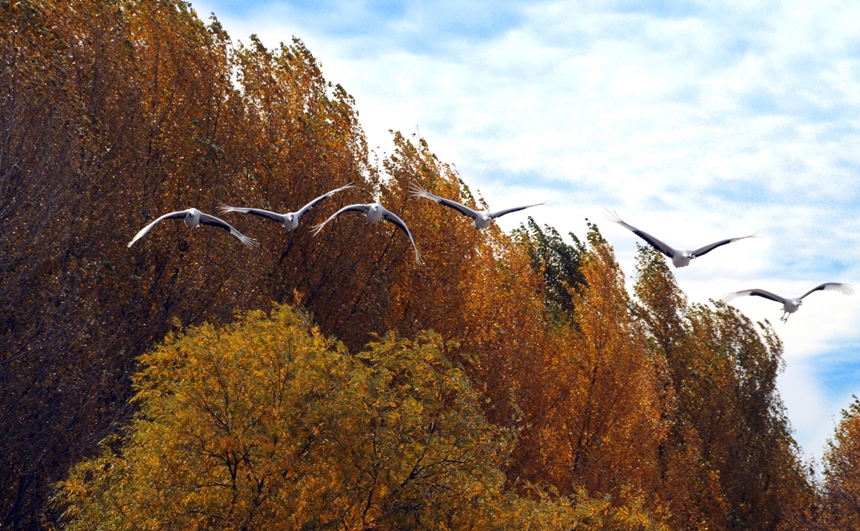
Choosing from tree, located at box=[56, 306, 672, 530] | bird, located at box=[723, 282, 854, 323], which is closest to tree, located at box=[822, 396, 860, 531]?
bird, located at box=[723, 282, 854, 323]

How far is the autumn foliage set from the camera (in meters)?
14.0

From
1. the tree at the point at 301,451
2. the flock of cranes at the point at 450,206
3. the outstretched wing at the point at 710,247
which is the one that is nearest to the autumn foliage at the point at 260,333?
the tree at the point at 301,451

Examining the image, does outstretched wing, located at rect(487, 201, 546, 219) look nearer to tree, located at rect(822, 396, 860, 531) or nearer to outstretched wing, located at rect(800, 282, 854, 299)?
outstretched wing, located at rect(800, 282, 854, 299)

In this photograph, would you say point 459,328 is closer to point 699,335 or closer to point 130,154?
point 130,154

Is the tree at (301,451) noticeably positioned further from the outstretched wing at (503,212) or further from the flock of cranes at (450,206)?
the outstretched wing at (503,212)

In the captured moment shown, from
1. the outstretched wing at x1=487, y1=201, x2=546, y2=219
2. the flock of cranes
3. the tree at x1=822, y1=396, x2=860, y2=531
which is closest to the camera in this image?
the flock of cranes

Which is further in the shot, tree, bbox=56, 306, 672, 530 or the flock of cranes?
the flock of cranes

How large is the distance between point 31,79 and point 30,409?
7284 mm

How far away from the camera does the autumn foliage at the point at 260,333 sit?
46.1ft

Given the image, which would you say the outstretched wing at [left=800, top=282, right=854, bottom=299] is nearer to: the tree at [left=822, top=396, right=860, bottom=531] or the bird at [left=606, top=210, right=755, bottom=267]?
the bird at [left=606, top=210, right=755, bottom=267]

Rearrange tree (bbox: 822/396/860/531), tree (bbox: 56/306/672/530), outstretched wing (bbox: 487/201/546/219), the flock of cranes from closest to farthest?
tree (bbox: 56/306/672/530) < the flock of cranes < outstretched wing (bbox: 487/201/546/219) < tree (bbox: 822/396/860/531)

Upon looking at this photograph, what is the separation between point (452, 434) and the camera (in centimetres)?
1478

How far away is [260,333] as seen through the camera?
1528 cm

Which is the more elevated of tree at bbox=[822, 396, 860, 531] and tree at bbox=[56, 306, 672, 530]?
tree at bbox=[822, 396, 860, 531]
